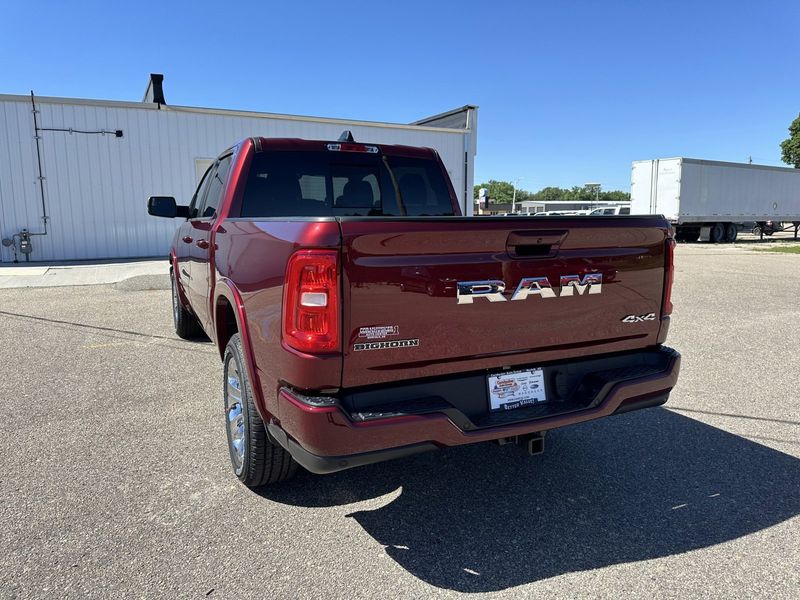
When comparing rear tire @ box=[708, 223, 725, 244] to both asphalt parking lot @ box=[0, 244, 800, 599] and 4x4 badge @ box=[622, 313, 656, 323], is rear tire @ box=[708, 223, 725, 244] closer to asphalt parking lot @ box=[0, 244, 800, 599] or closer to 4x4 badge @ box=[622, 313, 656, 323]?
asphalt parking lot @ box=[0, 244, 800, 599]

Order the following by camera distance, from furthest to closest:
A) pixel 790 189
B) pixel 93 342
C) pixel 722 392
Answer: pixel 790 189, pixel 93 342, pixel 722 392

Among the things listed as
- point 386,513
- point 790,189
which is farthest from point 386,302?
point 790,189

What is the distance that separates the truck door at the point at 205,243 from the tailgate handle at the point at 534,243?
203 centimetres

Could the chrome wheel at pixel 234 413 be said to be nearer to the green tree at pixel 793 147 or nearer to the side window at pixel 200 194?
the side window at pixel 200 194

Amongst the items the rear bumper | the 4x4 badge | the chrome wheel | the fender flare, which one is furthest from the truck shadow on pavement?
the 4x4 badge

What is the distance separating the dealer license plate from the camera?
8.76 ft

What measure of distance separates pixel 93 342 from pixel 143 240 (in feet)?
36.9

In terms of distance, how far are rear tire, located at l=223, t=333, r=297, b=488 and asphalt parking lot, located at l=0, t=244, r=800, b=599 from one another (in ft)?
0.46

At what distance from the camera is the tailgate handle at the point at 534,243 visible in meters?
2.59

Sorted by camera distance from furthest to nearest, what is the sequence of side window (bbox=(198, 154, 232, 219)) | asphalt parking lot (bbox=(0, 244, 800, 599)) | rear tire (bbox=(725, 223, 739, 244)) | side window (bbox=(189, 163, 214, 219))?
1. rear tire (bbox=(725, 223, 739, 244))
2. side window (bbox=(189, 163, 214, 219))
3. side window (bbox=(198, 154, 232, 219))
4. asphalt parking lot (bbox=(0, 244, 800, 599))

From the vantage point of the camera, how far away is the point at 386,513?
301 cm

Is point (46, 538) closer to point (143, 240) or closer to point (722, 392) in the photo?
point (722, 392)

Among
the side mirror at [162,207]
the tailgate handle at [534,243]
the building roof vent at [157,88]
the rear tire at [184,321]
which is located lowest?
the rear tire at [184,321]

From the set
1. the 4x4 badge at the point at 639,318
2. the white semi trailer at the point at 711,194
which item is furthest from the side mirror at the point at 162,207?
the white semi trailer at the point at 711,194
